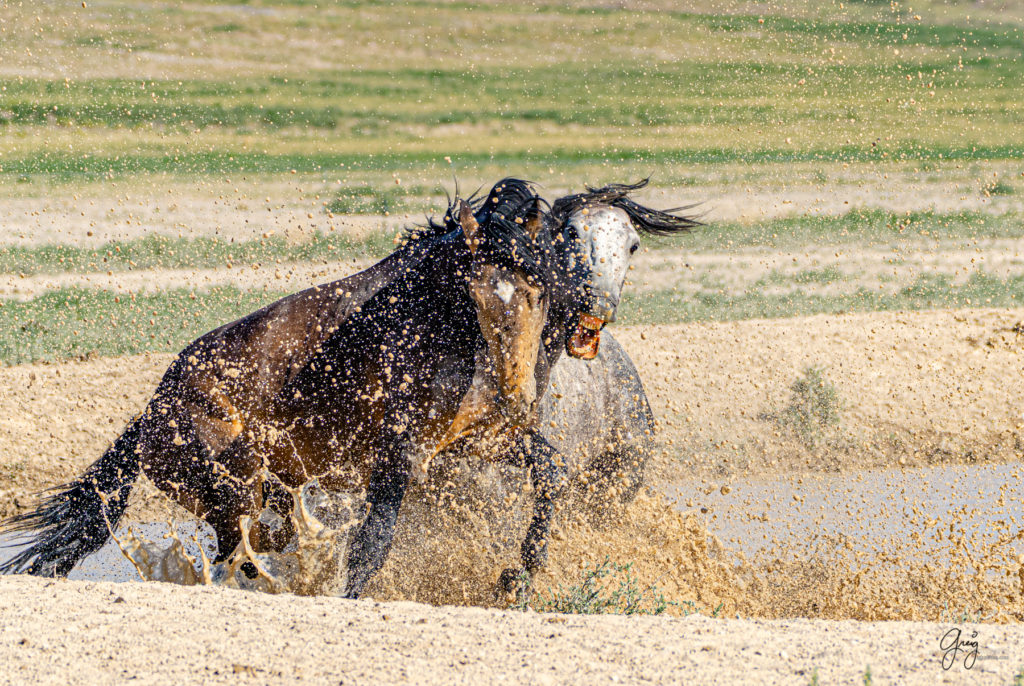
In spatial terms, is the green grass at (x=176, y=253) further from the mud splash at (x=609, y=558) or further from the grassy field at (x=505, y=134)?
the mud splash at (x=609, y=558)

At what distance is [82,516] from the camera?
3.86m

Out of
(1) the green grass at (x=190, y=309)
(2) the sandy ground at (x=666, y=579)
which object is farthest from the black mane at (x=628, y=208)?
(1) the green grass at (x=190, y=309)

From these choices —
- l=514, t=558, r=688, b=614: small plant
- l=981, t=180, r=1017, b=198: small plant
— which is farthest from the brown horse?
l=981, t=180, r=1017, b=198: small plant

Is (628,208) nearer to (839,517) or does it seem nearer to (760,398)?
(839,517)

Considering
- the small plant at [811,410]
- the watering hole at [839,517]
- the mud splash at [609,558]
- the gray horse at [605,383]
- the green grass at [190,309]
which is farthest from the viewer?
the green grass at [190,309]

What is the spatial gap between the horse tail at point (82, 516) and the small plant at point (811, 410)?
3.73 metres

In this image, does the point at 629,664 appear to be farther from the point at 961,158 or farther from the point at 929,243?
the point at 961,158

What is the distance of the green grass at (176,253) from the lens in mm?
8961

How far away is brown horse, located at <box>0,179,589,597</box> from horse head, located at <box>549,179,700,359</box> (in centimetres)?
7

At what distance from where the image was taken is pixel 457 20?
2778 centimetres

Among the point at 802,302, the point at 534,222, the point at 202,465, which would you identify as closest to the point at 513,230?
the point at 534,222

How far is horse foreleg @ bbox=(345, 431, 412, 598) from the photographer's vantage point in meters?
3.48

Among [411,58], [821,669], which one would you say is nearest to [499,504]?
[821,669]

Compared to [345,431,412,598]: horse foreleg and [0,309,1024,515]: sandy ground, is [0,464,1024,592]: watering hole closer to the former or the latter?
[0,309,1024,515]: sandy ground
